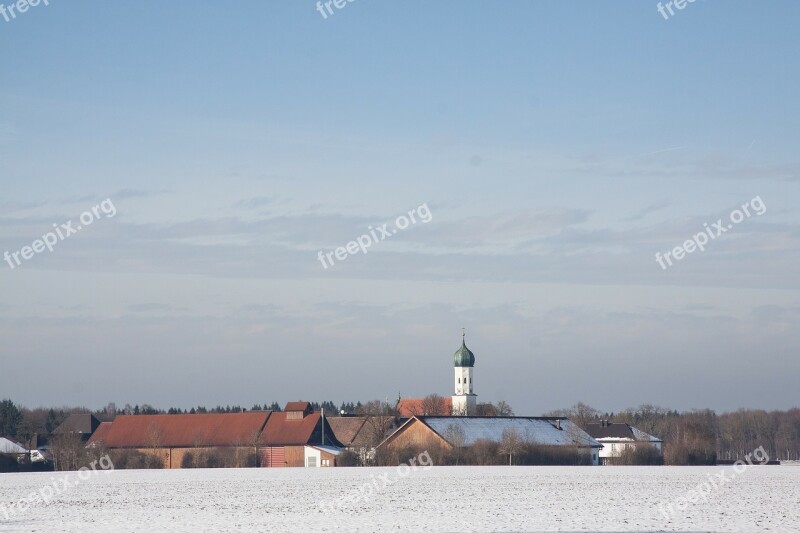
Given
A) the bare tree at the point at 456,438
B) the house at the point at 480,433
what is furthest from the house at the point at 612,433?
the bare tree at the point at 456,438

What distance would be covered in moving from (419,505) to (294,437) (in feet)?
203

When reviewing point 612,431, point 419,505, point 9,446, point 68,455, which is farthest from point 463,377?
point 419,505

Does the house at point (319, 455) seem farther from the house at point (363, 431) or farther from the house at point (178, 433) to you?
the house at point (178, 433)

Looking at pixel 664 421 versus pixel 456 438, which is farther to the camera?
pixel 664 421

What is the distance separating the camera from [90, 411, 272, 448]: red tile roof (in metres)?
99.0

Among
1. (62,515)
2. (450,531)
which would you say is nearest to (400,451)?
(62,515)

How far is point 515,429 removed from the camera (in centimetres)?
8650

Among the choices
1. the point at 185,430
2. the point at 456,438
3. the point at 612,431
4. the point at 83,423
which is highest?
the point at 83,423

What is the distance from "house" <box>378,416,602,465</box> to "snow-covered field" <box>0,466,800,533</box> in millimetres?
25506

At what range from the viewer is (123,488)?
50.5m

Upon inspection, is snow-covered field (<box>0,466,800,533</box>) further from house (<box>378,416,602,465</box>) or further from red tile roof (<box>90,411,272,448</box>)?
red tile roof (<box>90,411,272,448</box>)

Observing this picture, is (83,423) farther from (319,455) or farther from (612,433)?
(612,433)

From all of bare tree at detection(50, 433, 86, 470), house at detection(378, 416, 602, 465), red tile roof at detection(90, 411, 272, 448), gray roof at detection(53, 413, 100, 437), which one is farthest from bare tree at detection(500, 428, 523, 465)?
gray roof at detection(53, 413, 100, 437)

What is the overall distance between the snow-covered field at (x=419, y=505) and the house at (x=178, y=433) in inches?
1644
